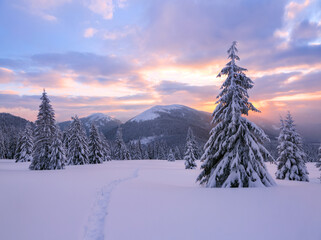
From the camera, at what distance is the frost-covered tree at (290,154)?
2548cm

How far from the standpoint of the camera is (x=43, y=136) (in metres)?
27.5

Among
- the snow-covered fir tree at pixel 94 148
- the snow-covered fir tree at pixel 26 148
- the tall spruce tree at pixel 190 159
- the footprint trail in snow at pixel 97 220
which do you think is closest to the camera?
the footprint trail in snow at pixel 97 220

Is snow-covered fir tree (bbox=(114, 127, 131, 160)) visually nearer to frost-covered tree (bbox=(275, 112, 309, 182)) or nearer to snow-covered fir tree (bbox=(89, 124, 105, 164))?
snow-covered fir tree (bbox=(89, 124, 105, 164))

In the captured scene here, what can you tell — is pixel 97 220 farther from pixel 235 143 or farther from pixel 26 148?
pixel 26 148

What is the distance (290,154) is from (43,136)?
120 feet

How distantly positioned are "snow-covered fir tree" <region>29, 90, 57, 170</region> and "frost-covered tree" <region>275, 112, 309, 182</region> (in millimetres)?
34576

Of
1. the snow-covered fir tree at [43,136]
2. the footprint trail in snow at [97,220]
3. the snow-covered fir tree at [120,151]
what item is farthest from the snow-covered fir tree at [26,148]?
the footprint trail in snow at [97,220]

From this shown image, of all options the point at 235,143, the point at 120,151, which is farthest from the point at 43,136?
the point at 120,151

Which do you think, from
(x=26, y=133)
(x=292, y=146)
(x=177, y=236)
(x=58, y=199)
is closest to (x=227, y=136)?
(x=177, y=236)

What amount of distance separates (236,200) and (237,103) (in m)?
6.28

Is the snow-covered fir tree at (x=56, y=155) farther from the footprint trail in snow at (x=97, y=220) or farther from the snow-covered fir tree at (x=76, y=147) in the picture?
the footprint trail in snow at (x=97, y=220)

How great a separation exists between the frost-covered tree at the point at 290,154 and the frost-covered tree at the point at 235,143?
18.3 m

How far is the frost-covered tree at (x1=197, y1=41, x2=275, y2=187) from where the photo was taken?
432 inches

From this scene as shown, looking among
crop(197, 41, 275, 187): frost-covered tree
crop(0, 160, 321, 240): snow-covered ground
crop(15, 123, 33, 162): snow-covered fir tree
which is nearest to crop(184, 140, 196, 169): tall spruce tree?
crop(197, 41, 275, 187): frost-covered tree
